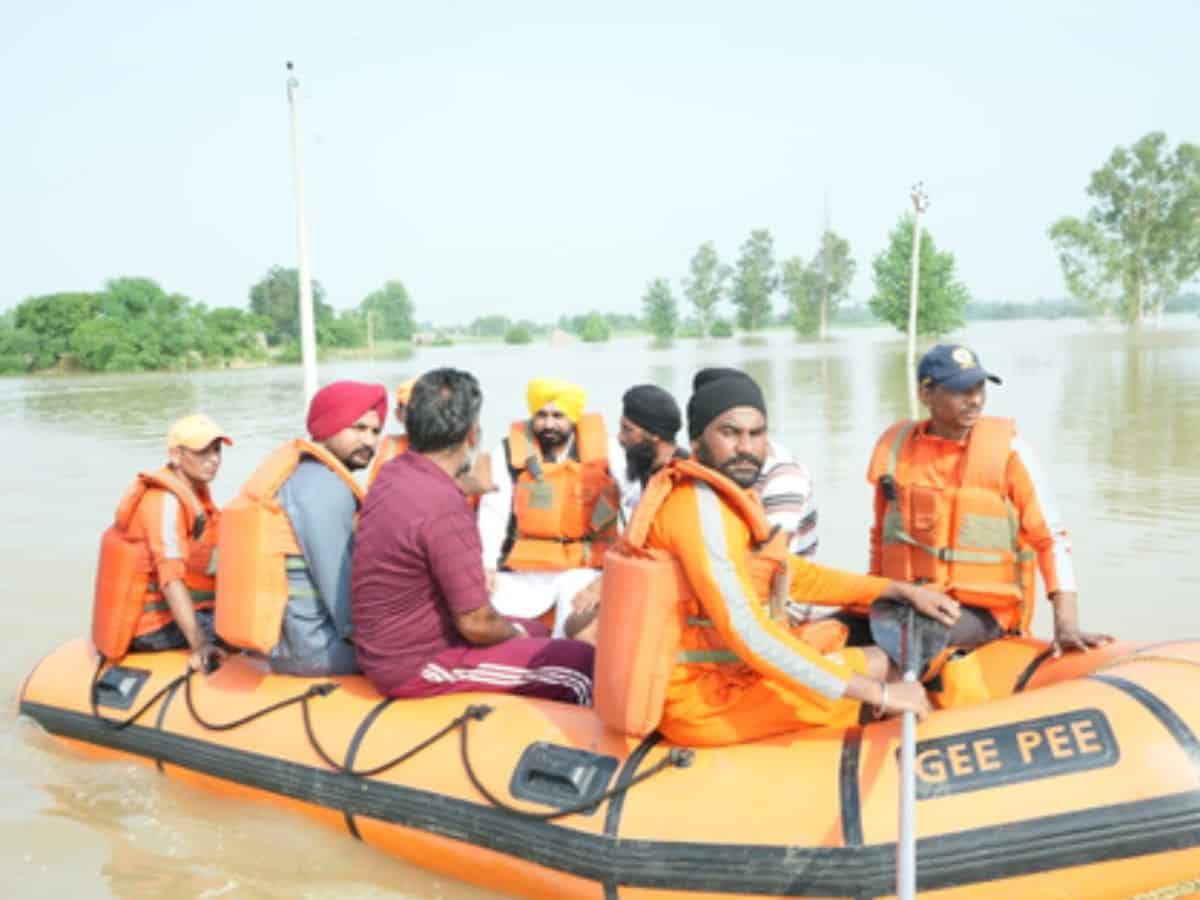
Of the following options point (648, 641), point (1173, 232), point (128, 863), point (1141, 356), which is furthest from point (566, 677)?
point (1173, 232)

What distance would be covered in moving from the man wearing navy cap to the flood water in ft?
5.99

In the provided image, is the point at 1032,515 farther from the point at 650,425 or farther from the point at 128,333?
the point at 128,333

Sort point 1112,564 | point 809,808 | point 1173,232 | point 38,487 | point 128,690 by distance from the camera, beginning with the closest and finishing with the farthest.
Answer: point 809,808, point 128,690, point 1112,564, point 38,487, point 1173,232

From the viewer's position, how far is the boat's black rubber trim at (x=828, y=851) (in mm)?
2412

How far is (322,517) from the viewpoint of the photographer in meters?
3.31

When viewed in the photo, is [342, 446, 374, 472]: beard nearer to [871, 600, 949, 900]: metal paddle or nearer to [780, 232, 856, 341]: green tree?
[871, 600, 949, 900]: metal paddle

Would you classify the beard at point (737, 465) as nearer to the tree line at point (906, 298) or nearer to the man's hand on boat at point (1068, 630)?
the man's hand on boat at point (1068, 630)

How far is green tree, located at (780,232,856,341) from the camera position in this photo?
248 ft

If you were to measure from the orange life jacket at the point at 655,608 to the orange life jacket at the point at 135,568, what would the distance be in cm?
193

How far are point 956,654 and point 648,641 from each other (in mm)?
1344

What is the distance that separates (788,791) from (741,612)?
505 millimetres

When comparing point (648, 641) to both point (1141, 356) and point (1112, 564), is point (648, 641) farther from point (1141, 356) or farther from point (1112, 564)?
point (1141, 356)

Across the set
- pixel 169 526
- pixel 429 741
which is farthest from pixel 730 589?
pixel 169 526

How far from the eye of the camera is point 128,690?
3908 mm
